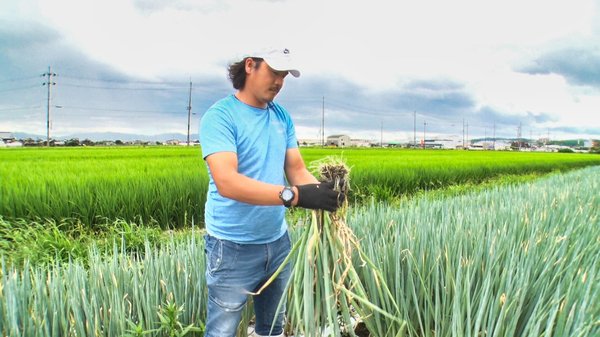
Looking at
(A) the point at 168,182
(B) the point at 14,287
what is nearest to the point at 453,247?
(B) the point at 14,287

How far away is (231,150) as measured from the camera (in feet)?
4.56

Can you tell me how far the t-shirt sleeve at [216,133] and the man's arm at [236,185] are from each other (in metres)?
0.02

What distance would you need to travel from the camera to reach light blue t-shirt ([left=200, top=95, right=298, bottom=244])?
143 cm

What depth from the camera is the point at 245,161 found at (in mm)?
1512

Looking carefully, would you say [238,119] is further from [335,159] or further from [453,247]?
[453,247]

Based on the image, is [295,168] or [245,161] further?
[295,168]

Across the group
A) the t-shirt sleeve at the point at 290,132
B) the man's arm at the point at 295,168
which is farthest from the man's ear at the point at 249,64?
the man's arm at the point at 295,168

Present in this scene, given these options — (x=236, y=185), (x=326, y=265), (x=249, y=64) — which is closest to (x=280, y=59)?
(x=249, y=64)

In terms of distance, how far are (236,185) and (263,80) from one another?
39 centimetres

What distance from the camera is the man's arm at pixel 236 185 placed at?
1.27 metres

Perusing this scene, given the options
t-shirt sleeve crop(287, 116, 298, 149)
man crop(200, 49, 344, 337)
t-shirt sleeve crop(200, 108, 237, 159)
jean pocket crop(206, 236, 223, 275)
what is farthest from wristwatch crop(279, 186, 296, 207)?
t-shirt sleeve crop(287, 116, 298, 149)

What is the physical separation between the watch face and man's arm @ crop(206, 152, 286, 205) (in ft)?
0.07

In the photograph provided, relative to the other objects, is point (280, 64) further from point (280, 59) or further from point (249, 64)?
point (249, 64)

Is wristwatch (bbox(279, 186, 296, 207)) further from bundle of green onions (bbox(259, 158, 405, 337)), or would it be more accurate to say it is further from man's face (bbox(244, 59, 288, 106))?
man's face (bbox(244, 59, 288, 106))
